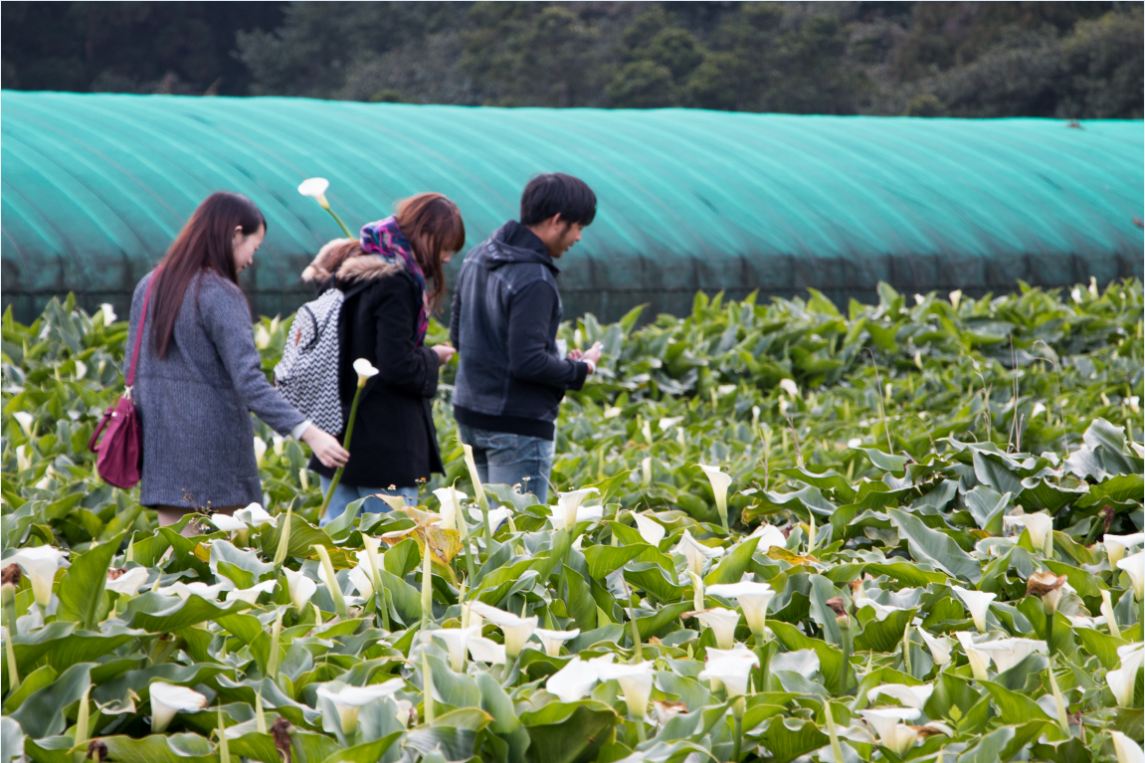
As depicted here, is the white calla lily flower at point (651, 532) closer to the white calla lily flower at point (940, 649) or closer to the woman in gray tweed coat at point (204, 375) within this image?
the white calla lily flower at point (940, 649)

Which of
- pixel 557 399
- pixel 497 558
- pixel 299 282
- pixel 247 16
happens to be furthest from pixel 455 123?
pixel 247 16

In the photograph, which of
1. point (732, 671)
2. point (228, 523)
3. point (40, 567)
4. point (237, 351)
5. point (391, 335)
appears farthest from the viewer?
point (391, 335)

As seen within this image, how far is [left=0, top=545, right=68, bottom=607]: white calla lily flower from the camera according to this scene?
1736 mm

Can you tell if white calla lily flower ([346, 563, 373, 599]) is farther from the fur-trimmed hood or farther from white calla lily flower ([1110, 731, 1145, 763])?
the fur-trimmed hood

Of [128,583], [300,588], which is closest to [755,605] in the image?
[300,588]

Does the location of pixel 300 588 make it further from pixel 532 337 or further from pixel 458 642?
pixel 532 337

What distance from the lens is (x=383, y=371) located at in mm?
3777

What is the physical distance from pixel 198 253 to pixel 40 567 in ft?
6.23

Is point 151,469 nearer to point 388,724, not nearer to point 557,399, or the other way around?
point 557,399

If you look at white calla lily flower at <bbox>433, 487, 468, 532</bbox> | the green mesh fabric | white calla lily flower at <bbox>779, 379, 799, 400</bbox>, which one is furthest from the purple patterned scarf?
the green mesh fabric

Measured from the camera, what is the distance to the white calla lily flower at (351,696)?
4.83ft

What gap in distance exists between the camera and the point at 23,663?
1.67m

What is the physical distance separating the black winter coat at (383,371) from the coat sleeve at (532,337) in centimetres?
23

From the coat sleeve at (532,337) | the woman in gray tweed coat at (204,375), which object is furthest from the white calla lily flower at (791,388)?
the woman in gray tweed coat at (204,375)
